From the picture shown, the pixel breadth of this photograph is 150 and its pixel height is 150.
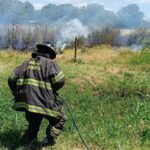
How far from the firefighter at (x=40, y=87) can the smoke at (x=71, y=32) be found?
30619 millimetres

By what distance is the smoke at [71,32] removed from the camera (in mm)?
38166

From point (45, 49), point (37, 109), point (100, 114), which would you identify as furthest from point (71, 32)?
point (37, 109)


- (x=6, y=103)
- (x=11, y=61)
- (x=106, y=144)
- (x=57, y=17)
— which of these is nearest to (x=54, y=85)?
(x=106, y=144)

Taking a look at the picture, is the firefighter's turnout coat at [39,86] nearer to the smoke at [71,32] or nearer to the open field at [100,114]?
the open field at [100,114]

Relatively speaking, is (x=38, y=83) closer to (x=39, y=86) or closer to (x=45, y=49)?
(x=39, y=86)

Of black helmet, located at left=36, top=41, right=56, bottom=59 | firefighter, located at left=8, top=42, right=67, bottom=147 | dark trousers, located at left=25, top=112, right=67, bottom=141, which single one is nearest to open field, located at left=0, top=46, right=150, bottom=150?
dark trousers, located at left=25, top=112, right=67, bottom=141

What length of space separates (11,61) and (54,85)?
46.5ft

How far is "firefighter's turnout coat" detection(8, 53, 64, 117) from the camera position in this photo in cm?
616

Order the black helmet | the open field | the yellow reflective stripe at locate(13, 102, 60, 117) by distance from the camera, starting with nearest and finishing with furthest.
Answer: the yellow reflective stripe at locate(13, 102, 60, 117) < the black helmet < the open field

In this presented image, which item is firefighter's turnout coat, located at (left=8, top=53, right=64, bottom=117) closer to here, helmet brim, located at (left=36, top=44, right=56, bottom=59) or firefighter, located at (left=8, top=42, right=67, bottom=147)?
firefighter, located at (left=8, top=42, right=67, bottom=147)

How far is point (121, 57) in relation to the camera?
21.7 meters

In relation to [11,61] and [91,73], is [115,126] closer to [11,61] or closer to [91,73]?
[91,73]

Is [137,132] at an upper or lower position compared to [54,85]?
lower

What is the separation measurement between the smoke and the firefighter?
30.6 m
